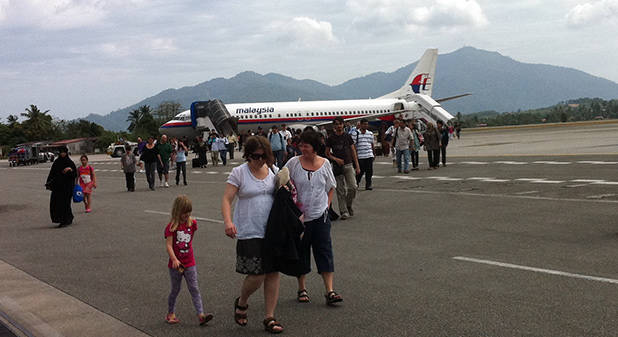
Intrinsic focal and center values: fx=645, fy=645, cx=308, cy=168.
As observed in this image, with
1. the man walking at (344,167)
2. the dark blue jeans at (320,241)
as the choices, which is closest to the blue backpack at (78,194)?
the man walking at (344,167)

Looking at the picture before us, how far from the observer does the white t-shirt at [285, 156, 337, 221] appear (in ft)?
21.1

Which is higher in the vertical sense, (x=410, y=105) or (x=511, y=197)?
(x=410, y=105)

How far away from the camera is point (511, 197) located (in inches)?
540

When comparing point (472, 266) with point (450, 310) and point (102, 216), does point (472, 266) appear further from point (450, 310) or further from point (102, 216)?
point (102, 216)

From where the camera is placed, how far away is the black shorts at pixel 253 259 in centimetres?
544

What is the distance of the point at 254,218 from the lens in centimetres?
550

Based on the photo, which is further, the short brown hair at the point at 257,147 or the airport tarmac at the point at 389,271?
the airport tarmac at the point at 389,271

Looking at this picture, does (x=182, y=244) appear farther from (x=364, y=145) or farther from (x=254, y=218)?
(x=364, y=145)

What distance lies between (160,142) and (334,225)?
12572mm

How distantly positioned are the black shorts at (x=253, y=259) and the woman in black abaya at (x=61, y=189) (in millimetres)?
9190

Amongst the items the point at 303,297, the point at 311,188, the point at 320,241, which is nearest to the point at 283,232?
the point at 320,241

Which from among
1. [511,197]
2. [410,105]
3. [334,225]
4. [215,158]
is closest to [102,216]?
[334,225]

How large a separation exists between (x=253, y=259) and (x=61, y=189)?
9.47m

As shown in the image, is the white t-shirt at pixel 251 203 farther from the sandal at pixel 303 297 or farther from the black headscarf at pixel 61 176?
the black headscarf at pixel 61 176
